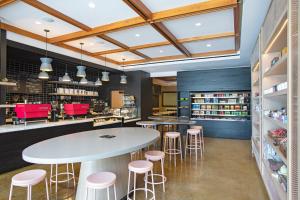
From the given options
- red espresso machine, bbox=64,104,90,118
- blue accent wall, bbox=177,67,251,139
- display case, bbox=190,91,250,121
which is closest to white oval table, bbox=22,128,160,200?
red espresso machine, bbox=64,104,90,118

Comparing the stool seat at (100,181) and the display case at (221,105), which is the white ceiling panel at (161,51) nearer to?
the display case at (221,105)

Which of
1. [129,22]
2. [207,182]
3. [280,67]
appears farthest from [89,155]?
[129,22]

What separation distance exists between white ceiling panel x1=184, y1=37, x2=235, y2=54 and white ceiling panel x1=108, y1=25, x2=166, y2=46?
105 cm

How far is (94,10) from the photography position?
10.7ft

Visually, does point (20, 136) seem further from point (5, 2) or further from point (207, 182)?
point (207, 182)

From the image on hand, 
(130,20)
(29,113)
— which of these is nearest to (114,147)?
(130,20)

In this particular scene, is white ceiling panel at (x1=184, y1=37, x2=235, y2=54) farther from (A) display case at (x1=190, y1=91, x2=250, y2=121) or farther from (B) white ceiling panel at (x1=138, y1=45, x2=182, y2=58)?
(A) display case at (x1=190, y1=91, x2=250, y2=121)

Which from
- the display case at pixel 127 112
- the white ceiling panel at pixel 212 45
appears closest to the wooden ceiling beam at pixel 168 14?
the white ceiling panel at pixel 212 45

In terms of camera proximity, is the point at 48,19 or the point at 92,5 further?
the point at 48,19

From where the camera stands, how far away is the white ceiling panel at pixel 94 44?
4798mm

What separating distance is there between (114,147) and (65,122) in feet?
10.7

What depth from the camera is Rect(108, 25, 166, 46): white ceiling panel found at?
413 cm

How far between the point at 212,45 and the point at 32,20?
4394 mm

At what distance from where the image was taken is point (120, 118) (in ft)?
21.6
